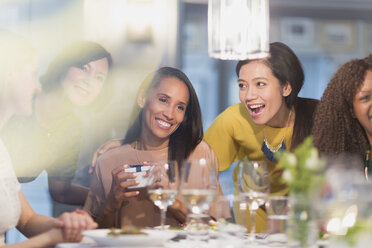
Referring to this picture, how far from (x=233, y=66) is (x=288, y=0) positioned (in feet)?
1.76

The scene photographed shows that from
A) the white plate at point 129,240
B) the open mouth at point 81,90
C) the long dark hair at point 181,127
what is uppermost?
the open mouth at point 81,90

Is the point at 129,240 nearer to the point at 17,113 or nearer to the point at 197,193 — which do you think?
the point at 197,193

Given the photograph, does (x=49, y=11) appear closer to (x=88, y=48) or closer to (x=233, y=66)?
(x=88, y=48)

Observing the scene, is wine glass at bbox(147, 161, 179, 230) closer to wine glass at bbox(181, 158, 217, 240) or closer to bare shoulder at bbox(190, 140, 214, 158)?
wine glass at bbox(181, 158, 217, 240)

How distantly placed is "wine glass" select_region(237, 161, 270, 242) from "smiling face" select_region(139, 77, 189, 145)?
0.93 metres

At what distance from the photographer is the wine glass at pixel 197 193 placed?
1.34 metres

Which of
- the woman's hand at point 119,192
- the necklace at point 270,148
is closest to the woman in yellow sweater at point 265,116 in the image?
the necklace at point 270,148

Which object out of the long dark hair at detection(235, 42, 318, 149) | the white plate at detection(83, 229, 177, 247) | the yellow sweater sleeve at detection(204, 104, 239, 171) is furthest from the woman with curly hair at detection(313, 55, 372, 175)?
the white plate at detection(83, 229, 177, 247)

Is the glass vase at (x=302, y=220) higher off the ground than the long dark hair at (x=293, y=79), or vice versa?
the long dark hair at (x=293, y=79)

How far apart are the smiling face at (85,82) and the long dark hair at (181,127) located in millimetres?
200

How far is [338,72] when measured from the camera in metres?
2.38

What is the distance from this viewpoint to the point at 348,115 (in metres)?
2.31

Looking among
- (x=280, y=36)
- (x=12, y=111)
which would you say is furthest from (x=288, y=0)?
(x=12, y=111)

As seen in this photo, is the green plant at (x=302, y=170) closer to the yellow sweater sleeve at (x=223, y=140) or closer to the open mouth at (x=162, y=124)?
the open mouth at (x=162, y=124)
